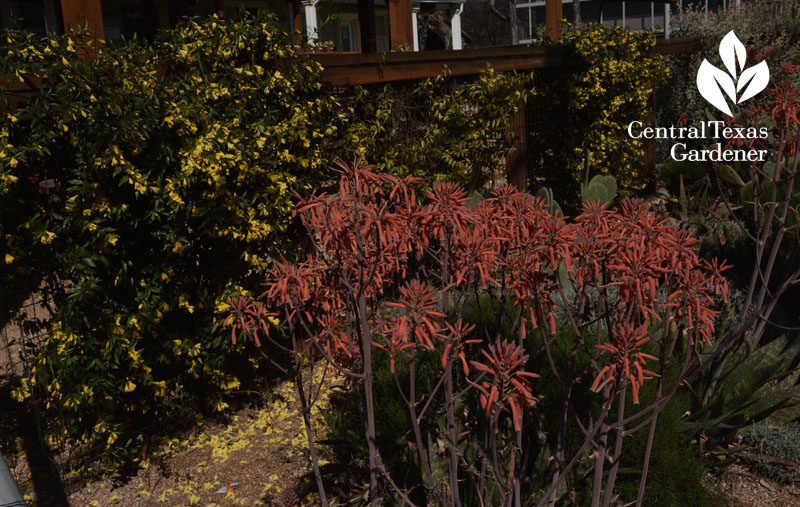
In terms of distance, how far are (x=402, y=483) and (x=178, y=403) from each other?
1.50 metres

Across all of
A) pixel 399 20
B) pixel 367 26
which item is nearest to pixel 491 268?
pixel 399 20

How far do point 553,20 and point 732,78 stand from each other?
2.00 metres

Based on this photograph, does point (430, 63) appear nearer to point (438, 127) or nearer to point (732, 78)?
point (438, 127)

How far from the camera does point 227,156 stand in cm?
335

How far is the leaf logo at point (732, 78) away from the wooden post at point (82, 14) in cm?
501

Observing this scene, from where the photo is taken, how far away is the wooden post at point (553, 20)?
7.37 meters

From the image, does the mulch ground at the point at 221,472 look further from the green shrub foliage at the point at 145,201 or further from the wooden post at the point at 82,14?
the wooden post at the point at 82,14

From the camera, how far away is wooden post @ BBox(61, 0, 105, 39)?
139 inches

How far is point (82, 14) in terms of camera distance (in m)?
3.57

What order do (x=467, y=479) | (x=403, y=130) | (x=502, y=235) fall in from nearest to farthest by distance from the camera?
(x=502, y=235) < (x=467, y=479) < (x=403, y=130)

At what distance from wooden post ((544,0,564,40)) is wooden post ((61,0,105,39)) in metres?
5.03

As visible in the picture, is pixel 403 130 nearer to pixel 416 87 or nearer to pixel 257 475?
pixel 416 87

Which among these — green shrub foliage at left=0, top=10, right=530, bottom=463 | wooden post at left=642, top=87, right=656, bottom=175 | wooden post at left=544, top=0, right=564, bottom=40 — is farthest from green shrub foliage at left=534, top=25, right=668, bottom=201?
green shrub foliage at left=0, top=10, right=530, bottom=463

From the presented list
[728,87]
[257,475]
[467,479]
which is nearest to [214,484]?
[257,475]
